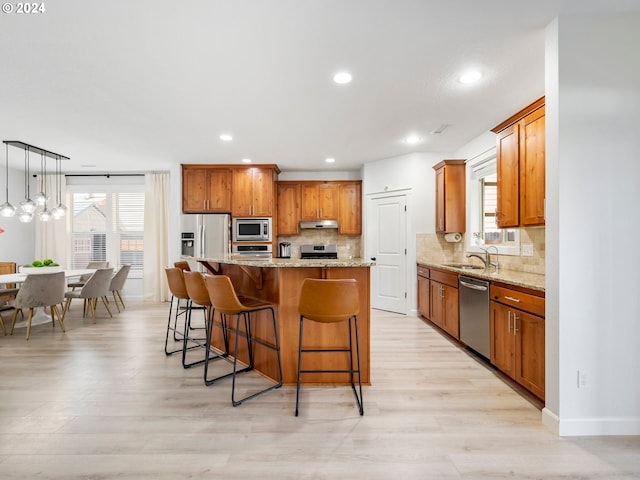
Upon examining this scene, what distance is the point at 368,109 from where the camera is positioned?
3.38 meters

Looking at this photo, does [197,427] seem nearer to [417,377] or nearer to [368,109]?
[417,377]

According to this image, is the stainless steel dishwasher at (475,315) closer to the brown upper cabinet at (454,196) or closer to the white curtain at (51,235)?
the brown upper cabinet at (454,196)

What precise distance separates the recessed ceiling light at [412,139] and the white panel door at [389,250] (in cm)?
100

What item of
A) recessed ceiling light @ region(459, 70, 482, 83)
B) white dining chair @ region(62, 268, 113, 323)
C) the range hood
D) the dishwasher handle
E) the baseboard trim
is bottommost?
the baseboard trim

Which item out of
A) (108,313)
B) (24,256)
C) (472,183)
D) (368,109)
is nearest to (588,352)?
(368,109)

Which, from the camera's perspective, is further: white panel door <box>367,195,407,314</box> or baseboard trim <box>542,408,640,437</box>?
white panel door <box>367,195,407,314</box>

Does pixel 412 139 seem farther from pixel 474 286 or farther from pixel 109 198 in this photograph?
pixel 109 198

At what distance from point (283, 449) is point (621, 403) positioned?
2151mm

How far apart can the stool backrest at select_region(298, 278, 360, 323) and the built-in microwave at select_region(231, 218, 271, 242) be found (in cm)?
357

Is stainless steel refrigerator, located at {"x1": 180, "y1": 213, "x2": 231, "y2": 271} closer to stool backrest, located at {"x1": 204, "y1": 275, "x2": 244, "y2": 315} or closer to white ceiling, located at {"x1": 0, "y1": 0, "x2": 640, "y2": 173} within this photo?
white ceiling, located at {"x1": 0, "y1": 0, "x2": 640, "y2": 173}

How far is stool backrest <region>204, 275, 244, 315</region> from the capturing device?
2.43 metres

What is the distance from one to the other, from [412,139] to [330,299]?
10.4 feet

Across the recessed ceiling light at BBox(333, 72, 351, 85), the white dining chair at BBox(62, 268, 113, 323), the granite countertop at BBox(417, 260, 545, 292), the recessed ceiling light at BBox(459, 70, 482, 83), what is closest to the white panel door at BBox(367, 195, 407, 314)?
the granite countertop at BBox(417, 260, 545, 292)

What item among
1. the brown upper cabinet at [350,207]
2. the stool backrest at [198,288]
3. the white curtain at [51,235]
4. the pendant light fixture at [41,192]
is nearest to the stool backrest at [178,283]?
the stool backrest at [198,288]
